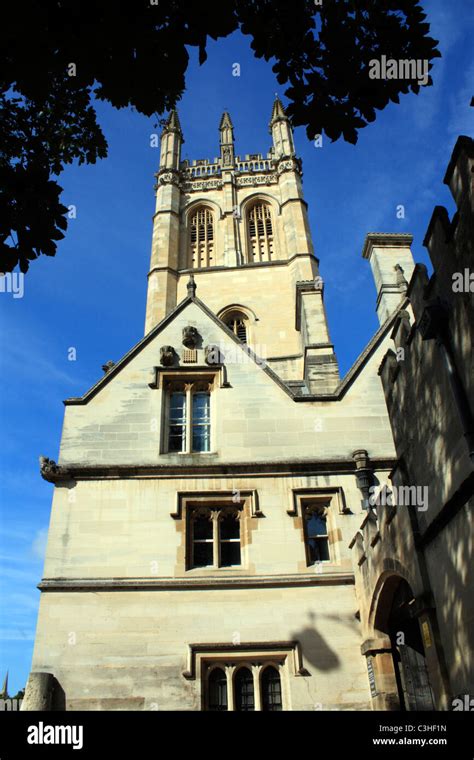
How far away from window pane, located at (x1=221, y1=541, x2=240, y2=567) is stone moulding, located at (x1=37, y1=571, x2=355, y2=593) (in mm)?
454

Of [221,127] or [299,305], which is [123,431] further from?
[221,127]

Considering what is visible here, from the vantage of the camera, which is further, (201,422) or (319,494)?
(201,422)

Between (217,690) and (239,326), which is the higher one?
(239,326)

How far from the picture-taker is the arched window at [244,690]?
30.5ft

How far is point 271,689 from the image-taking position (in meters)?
9.54

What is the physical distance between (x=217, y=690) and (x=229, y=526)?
2.89 metres

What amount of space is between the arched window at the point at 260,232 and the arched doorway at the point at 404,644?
27.4 metres

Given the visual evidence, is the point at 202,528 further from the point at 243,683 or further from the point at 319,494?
the point at 243,683

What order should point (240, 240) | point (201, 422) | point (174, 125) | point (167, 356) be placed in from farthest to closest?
point (174, 125) < point (240, 240) < point (167, 356) < point (201, 422)

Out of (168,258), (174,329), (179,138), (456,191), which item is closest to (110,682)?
(174,329)

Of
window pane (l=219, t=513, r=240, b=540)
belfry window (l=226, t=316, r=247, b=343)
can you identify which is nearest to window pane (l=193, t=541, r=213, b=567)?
window pane (l=219, t=513, r=240, b=540)

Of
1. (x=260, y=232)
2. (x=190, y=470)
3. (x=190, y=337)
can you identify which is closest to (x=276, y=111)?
(x=260, y=232)

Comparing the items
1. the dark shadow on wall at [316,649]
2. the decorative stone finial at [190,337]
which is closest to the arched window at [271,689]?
the dark shadow on wall at [316,649]

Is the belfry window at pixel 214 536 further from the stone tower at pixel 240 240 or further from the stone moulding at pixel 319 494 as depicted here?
the stone tower at pixel 240 240
